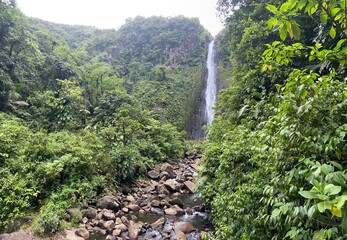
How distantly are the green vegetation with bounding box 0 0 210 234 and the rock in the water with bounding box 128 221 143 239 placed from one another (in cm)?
167

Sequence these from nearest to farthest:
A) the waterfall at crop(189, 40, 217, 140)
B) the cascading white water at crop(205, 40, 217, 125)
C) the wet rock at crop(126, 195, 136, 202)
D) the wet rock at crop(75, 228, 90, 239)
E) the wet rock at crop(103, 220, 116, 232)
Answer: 1. the wet rock at crop(75, 228, 90, 239)
2. the wet rock at crop(103, 220, 116, 232)
3. the wet rock at crop(126, 195, 136, 202)
4. the cascading white water at crop(205, 40, 217, 125)
5. the waterfall at crop(189, 40, 217, 140)

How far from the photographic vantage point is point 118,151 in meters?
9.03

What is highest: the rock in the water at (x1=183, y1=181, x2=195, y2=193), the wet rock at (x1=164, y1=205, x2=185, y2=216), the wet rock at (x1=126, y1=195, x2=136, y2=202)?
the wet rock at (x1=164, y1=205, x2=185, y2=216)

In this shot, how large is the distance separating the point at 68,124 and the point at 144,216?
621 cm

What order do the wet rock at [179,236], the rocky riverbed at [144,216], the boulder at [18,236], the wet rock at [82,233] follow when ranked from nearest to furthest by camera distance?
the boulder at [18,236] < the wet rock at [82,233] < the wet rock at [179,236] < the rocky riverbed at [144,216]

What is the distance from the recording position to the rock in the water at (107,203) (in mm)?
6934

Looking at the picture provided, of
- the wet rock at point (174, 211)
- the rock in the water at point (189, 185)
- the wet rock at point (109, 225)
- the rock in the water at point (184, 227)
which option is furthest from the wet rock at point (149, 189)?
the rock in the water at point (184, 227)

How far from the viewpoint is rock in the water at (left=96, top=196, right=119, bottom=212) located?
6934 millimetres

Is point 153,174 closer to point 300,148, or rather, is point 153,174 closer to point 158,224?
point 158,224

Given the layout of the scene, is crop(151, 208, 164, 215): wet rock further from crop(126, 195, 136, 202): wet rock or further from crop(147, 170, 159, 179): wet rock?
crop(147, 170, 159, 179): wet rock

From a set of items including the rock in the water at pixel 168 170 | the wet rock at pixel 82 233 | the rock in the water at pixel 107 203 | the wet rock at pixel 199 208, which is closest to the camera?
the wet rock at pixel 82 233

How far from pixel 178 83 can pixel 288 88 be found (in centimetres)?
2477

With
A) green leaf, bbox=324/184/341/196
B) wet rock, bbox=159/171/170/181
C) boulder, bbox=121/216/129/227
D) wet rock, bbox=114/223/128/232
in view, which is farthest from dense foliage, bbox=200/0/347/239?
wet rock, bbox=159/171/170/181

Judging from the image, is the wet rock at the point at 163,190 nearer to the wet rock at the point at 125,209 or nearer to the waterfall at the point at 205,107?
the wet rock at the point at 125,209
